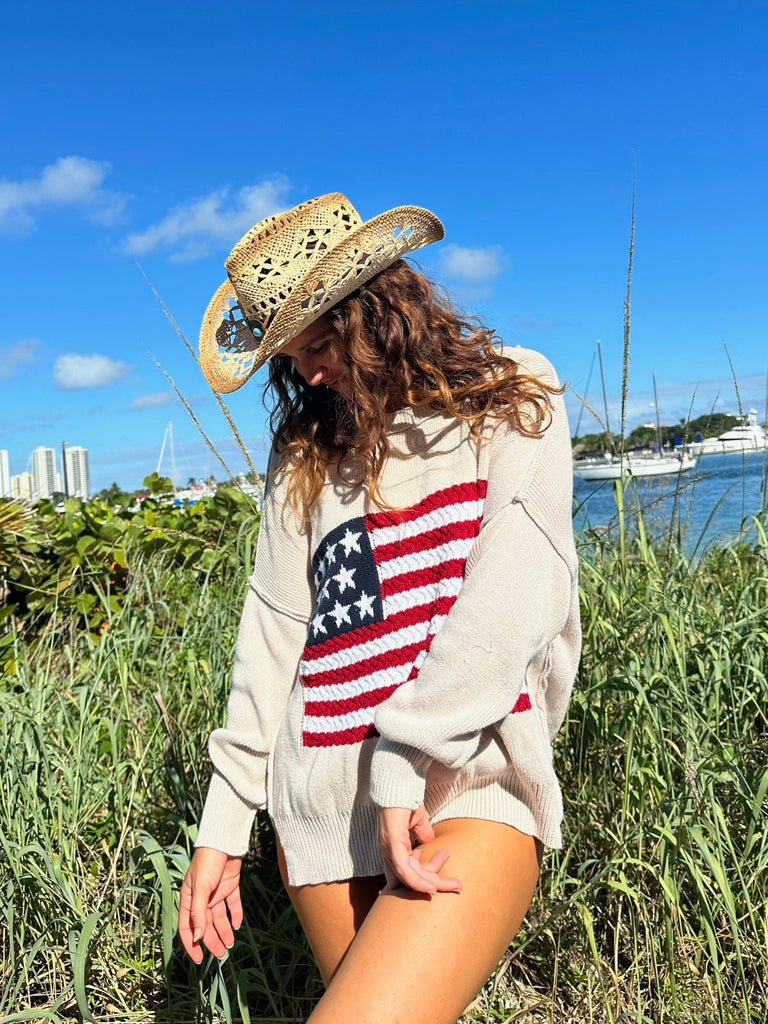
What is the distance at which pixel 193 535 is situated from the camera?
145 inches

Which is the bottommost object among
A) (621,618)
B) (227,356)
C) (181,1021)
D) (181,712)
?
(181,1021)

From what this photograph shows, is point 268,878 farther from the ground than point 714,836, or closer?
closer

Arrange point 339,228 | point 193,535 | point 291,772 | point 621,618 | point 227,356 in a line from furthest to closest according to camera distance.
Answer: point 193,535 < point 621,618 < point 227,356 < point 339,228 < point 291,772

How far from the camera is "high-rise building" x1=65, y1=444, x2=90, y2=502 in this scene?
4688mm

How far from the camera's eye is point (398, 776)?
124 centimetres

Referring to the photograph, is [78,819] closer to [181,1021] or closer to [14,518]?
[181,1021]

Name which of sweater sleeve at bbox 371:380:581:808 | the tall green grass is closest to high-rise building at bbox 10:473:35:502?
the tall green grass

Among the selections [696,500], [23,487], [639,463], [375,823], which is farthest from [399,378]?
[23,487]

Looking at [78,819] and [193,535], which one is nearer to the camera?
[78,819]

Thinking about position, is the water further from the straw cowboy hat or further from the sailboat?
the straw cowboy hat

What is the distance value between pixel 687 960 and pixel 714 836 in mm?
269

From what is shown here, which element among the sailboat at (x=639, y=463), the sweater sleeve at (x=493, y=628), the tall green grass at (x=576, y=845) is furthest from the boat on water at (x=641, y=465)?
the sweater sleeve at (x=493, y=628)

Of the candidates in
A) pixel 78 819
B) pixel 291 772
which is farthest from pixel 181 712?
pixel 291 772

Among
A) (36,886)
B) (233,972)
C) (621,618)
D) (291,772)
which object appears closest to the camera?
(291,772)
